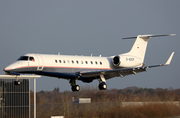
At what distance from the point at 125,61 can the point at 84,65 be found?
502 centimetres

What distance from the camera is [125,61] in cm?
4056

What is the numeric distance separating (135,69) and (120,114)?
9.15 metres

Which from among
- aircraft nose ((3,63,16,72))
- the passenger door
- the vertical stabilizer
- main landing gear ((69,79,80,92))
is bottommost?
main landing gear ((69,79,80,92))

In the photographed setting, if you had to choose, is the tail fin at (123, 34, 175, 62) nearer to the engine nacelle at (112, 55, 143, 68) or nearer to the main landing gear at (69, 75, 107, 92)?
the engine nacelle at (112, 55, 143, 68)

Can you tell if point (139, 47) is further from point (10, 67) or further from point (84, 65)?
point (10, 67)

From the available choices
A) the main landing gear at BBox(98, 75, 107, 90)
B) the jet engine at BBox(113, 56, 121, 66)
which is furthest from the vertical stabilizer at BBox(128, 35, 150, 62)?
the main landing gear at BBox(98, 75, 107, 90)

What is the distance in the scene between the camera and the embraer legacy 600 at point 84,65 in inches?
1348

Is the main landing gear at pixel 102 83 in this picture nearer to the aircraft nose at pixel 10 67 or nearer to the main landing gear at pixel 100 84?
the main landing gear at pixel 100 84

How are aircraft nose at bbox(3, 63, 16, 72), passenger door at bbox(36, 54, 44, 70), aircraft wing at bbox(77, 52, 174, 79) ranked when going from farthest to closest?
aircraft wing at bbox(77, 52, 174, 79)
passenger door at bbox(36, 54, 44, 70)
aircraft nose at bbox(3, 63, 16, 72)

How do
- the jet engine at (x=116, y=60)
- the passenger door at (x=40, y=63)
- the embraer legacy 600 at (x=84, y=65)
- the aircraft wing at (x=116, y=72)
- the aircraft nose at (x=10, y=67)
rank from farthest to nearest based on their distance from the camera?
the jet engine at (x=116, y=60)
the aircraft wing at (x=116, y=72)
the passenger door at (x=40, y=63)
the embraer legacy 600 at (x=84, y=65)
the aircraft nose at (x=10, y=67)

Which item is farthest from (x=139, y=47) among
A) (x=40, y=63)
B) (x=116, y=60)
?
(x=40, y=63)

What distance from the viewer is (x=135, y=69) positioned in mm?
38125

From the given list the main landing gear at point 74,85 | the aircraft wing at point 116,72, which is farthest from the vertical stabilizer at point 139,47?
the main landing gear at point 74,85

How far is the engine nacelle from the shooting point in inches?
1590
